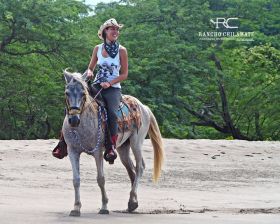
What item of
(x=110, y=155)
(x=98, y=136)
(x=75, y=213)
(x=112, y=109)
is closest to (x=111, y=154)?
(x=110, y=155)

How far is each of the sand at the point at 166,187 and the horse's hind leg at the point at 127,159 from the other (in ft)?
1.32

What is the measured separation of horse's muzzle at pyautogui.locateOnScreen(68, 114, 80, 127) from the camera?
26.0 feet

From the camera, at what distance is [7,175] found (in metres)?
12.1

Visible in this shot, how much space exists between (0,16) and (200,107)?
891 cm

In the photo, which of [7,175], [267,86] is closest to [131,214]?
[7,175]

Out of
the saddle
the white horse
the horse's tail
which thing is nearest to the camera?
the white horse

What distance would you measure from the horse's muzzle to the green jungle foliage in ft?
58.7

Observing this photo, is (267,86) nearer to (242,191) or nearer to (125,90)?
(125,90)

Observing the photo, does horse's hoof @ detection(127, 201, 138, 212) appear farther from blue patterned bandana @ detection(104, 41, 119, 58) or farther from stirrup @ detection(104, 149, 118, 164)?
blue patterned bandana @ detection(104, 41, 119, 58)

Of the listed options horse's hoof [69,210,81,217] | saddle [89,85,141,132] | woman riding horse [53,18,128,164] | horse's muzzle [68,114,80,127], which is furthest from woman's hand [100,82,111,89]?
horse's hoof [69,210,81,217]

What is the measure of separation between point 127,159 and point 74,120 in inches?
76.0

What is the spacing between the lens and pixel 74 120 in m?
7.91

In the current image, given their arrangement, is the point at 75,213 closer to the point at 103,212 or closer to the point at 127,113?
the point at 103,212

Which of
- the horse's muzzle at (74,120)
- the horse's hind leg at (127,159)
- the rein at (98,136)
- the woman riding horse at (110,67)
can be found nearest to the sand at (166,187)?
the horse's hind leg at (127,159)
